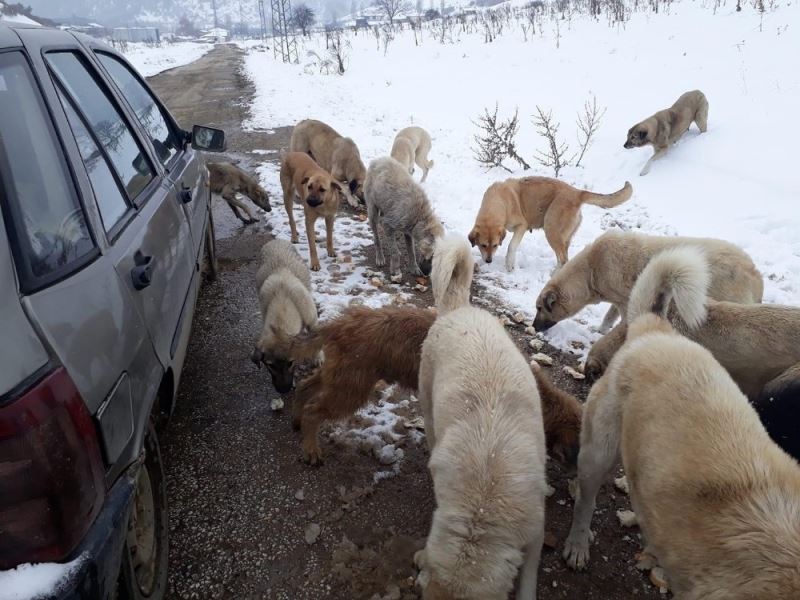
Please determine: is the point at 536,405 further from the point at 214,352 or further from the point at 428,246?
the point at 428,246

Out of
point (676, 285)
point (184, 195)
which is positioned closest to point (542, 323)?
point (676, 285)

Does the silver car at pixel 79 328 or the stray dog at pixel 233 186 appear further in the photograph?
the stray dog at pixel 233 186

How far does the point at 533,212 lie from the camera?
708cm

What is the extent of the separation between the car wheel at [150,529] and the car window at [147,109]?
2357mm

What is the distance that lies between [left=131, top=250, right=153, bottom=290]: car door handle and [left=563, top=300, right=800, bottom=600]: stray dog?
243cm

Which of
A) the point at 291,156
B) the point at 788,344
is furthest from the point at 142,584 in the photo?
the point at 291,156

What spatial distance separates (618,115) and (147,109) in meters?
11.0

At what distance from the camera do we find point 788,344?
3.29 m

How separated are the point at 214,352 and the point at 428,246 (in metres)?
3.12

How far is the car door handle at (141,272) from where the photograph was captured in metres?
2.10

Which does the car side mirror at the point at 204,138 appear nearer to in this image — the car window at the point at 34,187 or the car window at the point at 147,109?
the car window at the point at 147,109

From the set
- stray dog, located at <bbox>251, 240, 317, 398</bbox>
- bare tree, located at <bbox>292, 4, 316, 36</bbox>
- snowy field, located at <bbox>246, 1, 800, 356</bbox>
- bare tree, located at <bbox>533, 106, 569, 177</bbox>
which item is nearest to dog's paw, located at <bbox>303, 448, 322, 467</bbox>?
stray dog, located at <bbox>251, 240, 317, 398</bbox>

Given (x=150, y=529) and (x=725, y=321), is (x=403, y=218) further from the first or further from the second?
(x=150, y=529)

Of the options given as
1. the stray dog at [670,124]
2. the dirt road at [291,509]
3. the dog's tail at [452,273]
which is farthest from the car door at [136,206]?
the stray dog at [670,124]
